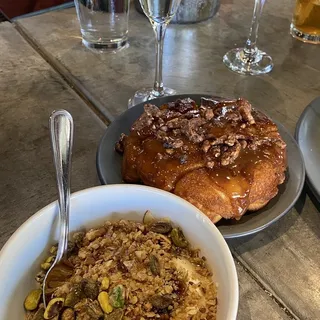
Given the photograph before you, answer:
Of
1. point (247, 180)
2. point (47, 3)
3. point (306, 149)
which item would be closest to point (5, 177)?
point (247, 180)

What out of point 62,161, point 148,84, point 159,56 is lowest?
point 148,84

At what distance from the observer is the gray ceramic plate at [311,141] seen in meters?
0.79

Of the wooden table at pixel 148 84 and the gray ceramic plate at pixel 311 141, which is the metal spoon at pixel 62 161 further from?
the gray ceramic plate at pixel 311 141

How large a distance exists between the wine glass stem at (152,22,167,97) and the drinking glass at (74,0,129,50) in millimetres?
248

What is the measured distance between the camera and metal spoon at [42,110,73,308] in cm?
60

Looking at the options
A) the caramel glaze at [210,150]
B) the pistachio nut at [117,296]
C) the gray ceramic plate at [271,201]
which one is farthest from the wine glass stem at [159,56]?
the pistachio nut at [117,296]

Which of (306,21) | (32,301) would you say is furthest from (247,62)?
(32,301)

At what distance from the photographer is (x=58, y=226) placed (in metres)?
0.61

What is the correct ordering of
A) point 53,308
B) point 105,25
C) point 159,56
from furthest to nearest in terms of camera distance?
1. point 105,25
2. point 159,56
3. point 53,308

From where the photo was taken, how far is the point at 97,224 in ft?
2.14

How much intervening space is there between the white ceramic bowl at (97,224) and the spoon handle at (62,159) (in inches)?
0.4

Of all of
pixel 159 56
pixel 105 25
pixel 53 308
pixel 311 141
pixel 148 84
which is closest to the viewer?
pixel 53 308

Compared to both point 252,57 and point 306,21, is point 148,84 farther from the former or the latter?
point 306,21

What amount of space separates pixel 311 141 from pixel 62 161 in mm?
472
